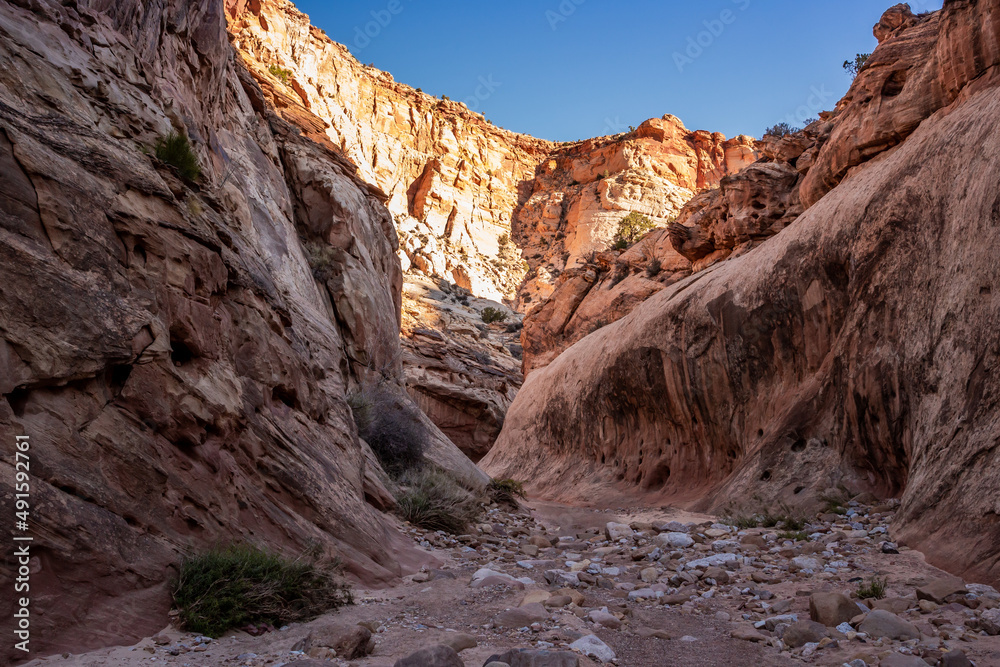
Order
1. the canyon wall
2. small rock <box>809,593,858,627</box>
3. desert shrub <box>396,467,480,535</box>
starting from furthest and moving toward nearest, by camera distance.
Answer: the canyon wall → desert shrub <box>396,467,480,535</box> → small rock <box>809,593,858,627</box>

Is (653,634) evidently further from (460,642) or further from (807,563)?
(807,563)

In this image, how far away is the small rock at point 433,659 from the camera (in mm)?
3627

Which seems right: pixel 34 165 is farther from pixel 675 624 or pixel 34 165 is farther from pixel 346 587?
pixel 675 624

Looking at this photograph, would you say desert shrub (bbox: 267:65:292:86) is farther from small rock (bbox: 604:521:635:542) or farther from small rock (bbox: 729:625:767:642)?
small rock (bbox: 729:625:767:642)

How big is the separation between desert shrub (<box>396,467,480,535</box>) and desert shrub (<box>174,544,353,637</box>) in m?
4.02

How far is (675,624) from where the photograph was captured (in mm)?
4945

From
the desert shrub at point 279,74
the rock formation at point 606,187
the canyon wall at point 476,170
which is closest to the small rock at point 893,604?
the desert shrub at point 279,74

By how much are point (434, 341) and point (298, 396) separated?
24.0 m

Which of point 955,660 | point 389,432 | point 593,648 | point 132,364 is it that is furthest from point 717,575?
point 389,432

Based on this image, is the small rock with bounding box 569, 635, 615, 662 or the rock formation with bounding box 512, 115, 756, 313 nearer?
the small rock with bounding box 569, 635, 615, 662

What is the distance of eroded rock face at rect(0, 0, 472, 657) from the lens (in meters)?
3.99

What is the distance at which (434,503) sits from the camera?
9.64m

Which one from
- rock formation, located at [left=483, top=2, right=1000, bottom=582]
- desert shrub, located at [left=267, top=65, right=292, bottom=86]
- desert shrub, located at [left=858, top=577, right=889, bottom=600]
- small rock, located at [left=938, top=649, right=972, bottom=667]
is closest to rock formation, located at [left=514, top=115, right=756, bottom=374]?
desert shrub, located at [left=267, top=65, right=292, bottom=86]

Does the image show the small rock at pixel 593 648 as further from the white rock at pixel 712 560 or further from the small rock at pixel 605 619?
the white rock at pixel 712 560
